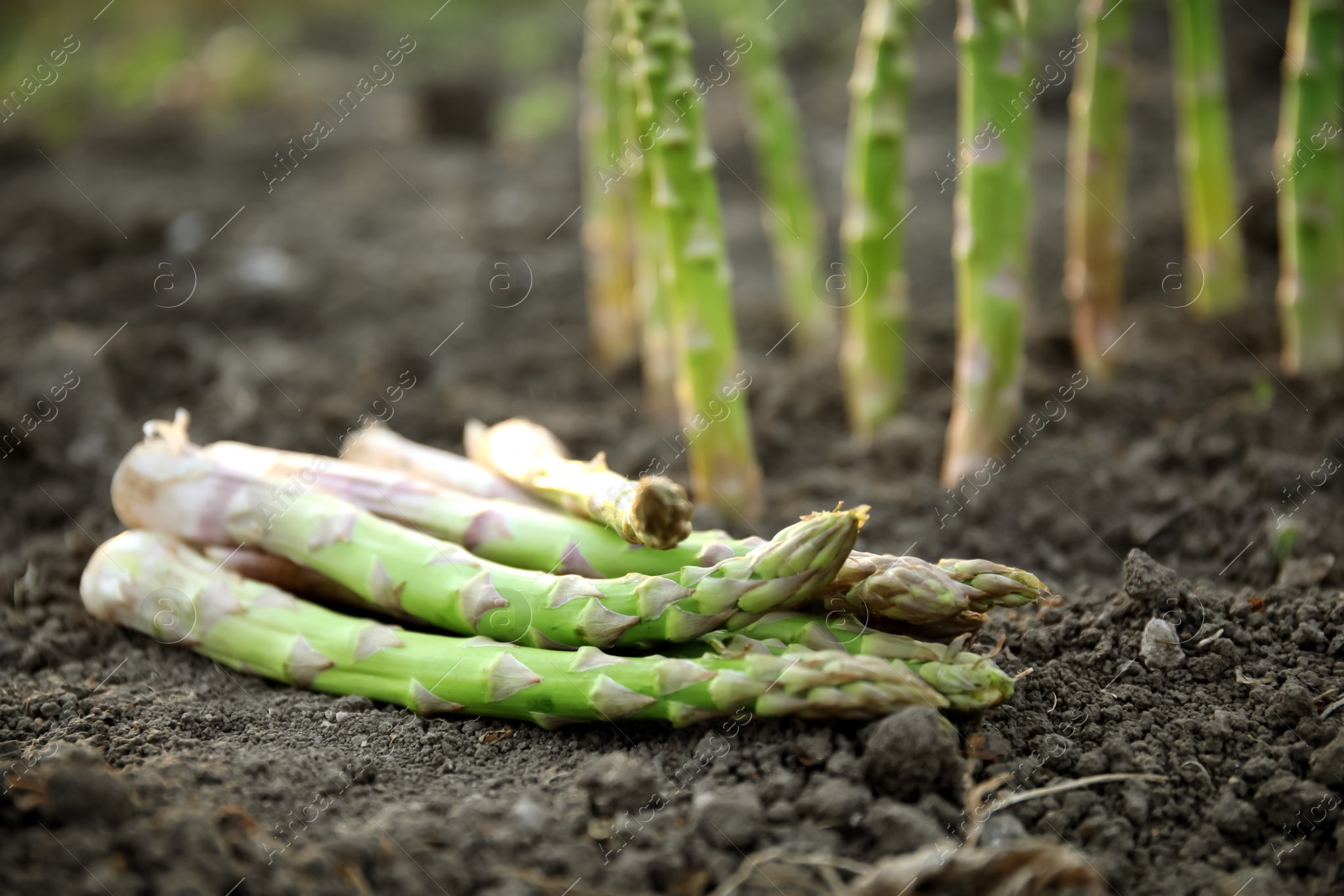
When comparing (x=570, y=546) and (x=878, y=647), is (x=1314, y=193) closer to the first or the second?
(x=878, y=647)

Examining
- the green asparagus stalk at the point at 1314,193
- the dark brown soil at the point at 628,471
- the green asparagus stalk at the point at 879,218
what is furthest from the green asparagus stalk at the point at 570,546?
the green asparagus stalk at the point at 1314,193

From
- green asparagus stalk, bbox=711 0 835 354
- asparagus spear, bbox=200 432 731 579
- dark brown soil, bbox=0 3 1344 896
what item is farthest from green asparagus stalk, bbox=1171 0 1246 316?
asparagus spear, bbox=200 432 731 579

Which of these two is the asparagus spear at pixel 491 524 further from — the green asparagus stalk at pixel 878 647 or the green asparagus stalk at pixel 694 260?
the green asparagus stalk at pixel 694 260

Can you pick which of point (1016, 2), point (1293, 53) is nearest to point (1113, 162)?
point (1293, 53)

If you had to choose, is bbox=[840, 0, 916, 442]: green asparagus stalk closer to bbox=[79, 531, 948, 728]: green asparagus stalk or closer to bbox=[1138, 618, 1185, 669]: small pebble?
bbox=[1138, 618, 1185, 669]: small pebble

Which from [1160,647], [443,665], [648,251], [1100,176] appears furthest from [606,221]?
[1160,647]

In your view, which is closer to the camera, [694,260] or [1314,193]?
[694,260]
